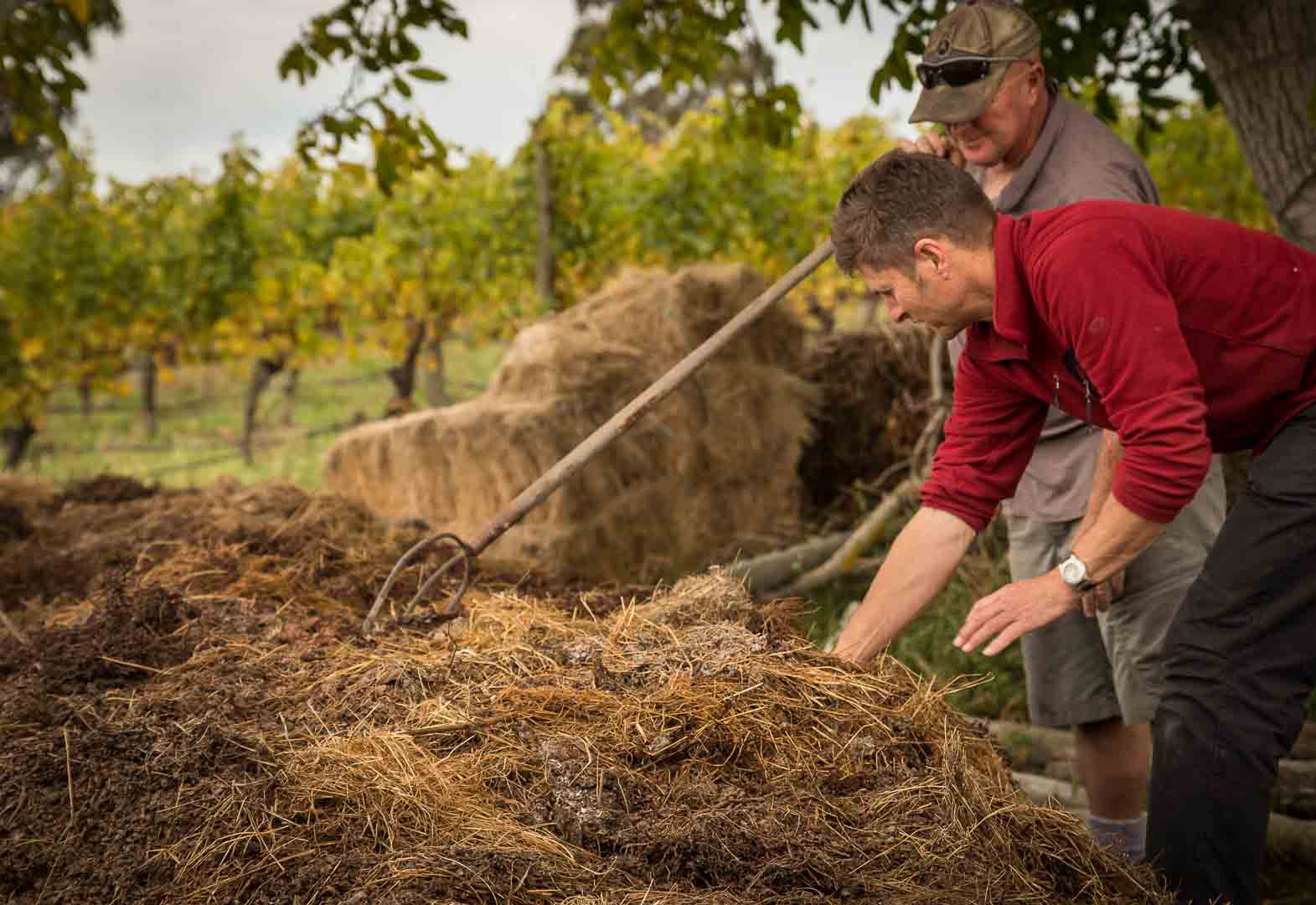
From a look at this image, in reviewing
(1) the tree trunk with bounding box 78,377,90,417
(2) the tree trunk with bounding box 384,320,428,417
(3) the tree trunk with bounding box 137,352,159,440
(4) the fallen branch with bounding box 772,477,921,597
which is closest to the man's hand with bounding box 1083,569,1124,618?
(4) the fallen branch with bounding box 772,477,921,597

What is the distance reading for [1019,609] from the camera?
2.27m

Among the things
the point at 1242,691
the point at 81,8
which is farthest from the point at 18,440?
the point at 1242,691

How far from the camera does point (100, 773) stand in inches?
86.9

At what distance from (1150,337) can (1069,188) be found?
1051 millimetres

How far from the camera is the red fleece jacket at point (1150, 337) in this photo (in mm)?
2061

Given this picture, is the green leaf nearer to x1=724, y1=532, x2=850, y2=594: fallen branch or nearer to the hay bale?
x1=724, y1=532, x2=850, y2=594: fallen branch

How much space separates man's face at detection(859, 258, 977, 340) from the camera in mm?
2291

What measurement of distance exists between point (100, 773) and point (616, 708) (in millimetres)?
964

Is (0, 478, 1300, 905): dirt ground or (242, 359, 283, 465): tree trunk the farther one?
(242, 359, 283, 465): tree trunk

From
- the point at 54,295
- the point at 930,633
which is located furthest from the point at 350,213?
the point at 930,633

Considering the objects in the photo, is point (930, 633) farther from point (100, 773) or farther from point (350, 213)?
point (350, 213)

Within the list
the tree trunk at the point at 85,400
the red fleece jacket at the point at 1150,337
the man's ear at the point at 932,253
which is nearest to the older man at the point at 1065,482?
the red fleece jacket at the point at 1150,337

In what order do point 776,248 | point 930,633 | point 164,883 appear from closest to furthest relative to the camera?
point 164,883 < point 930,633 < point 776,248

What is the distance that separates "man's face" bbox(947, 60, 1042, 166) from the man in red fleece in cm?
70
